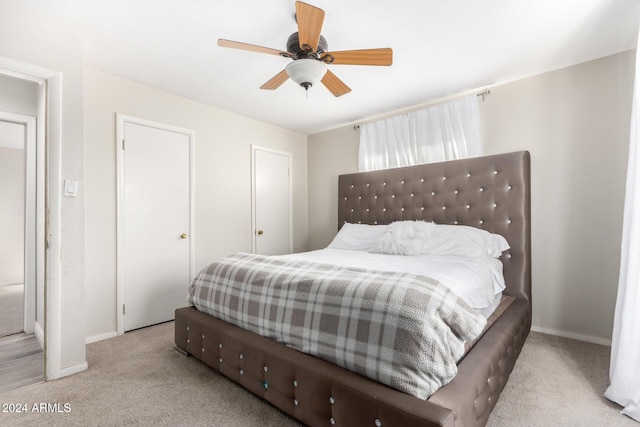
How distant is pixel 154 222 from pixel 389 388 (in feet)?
8.92

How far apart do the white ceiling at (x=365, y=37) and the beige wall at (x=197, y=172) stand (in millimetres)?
236

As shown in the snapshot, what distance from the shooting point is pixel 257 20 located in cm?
197

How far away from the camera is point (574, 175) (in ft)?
8.41

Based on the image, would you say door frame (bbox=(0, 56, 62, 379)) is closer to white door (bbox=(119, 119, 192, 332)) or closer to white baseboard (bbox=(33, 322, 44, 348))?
white baseboard (bbox=(33, 322, 44, 348))

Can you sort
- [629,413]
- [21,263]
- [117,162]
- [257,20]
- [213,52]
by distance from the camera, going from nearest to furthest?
[629,413] → [257,20] → [213,52] → [21,263] → [117,162]

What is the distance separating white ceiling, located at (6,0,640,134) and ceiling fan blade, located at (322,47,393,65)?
1.00 feet

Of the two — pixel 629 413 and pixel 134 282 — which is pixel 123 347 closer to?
pixel 134 282

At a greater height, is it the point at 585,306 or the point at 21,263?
the point at 21,263

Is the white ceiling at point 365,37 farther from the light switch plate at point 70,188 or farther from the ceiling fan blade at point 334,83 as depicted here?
the light switch plate at point 70,188

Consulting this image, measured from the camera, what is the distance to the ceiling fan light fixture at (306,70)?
70.9 inches

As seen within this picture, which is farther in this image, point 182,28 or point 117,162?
point 117,162

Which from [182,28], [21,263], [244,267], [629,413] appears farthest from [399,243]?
[21,263]

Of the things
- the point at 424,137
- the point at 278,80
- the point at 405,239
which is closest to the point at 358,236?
the point at 405,239

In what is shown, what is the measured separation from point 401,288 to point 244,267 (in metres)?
1.15
